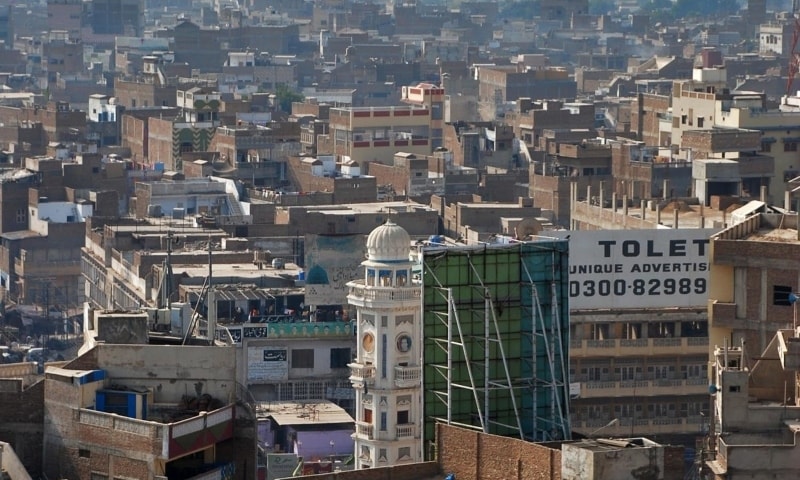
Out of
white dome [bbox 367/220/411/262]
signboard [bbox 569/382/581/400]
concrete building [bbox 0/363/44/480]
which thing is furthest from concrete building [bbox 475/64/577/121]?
concrete building [bbox 0/363/44/480]

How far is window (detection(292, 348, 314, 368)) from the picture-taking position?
63094 mm

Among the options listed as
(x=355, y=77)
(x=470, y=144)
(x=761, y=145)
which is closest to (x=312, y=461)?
(x=761, y=145)

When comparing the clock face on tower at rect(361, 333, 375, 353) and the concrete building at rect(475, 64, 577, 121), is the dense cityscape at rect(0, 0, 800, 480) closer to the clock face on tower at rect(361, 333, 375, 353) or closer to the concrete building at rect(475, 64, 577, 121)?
the clock face on tower at rect(361, 333, 375, 353)

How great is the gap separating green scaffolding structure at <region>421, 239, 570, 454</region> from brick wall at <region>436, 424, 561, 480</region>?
4304 millimetres

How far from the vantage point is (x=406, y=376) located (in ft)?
160

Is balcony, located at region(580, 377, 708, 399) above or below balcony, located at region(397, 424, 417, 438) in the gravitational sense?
below

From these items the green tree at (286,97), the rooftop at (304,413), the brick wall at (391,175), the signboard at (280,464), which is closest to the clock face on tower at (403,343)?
the signboard at (280,464)

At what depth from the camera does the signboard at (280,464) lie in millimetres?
51562

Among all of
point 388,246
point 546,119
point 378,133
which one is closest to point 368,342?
point 388,246

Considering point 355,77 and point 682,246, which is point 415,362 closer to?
point 682,246

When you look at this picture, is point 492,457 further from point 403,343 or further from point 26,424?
point 403,343

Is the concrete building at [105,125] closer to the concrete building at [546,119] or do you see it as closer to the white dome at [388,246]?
the concrete building at [546,119]

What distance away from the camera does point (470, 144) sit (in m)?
124

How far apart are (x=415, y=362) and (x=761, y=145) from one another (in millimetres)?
43303
